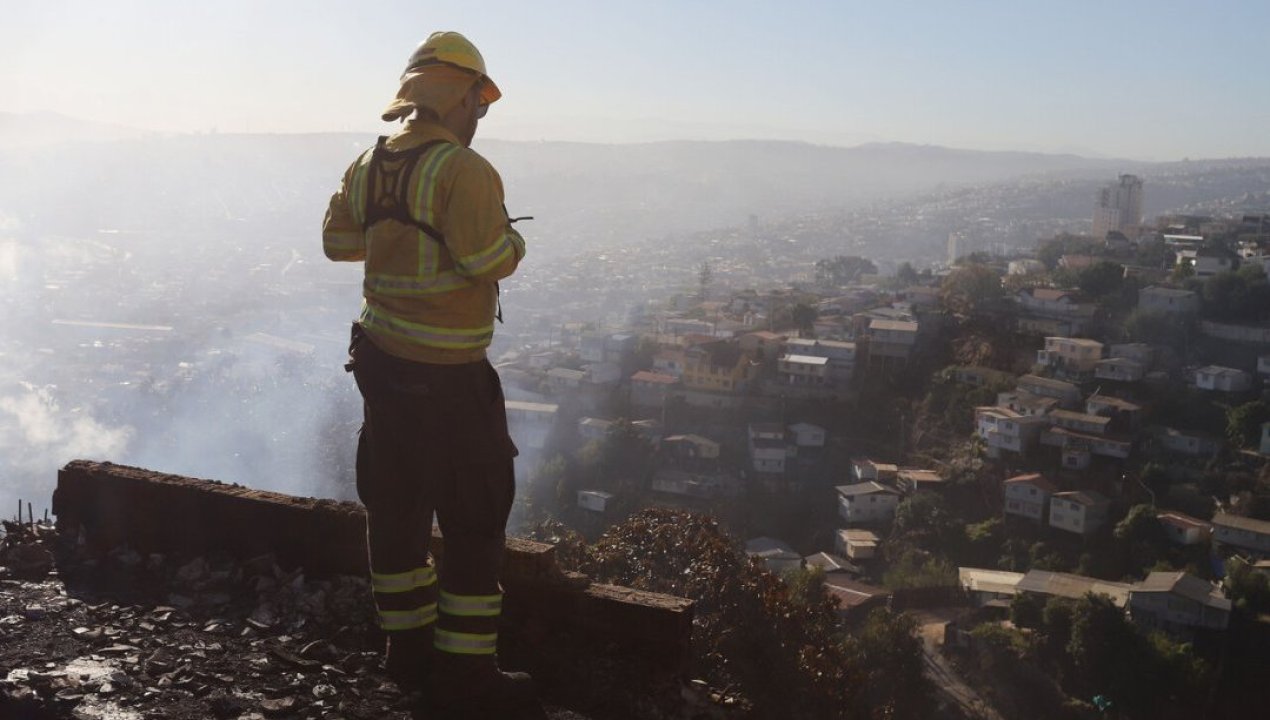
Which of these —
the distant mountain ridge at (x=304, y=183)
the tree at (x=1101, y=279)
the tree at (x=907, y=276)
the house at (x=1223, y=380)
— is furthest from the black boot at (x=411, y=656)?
the tree at (x=907, y=276)

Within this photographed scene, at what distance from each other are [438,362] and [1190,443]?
23345mm

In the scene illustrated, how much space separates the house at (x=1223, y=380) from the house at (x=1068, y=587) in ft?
27.6

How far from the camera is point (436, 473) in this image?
2.49 m

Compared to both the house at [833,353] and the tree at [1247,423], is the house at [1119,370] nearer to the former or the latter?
the tree at [1247,423]

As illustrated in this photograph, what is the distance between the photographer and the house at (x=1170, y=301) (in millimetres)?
28344

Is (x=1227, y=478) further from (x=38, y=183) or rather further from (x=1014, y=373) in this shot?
(x=38, y=183)

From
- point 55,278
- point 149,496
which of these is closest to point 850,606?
point 149,496

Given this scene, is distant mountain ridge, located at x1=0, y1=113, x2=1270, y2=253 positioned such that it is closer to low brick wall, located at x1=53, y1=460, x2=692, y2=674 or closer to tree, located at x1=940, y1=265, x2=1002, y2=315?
low brick wall, located at x1=53, y1=460, x2=692, y2=674

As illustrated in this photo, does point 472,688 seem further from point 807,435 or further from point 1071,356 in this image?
point 1071,356

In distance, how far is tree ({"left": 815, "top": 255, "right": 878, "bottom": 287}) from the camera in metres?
46.0

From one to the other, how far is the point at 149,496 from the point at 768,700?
230 centimetres

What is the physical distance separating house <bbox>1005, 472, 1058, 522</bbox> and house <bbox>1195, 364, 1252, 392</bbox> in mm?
6109

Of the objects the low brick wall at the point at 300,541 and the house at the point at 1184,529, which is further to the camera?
the house at the point at 1184,529

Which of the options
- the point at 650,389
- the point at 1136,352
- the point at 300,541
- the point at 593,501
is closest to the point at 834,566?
the point at 593,501
